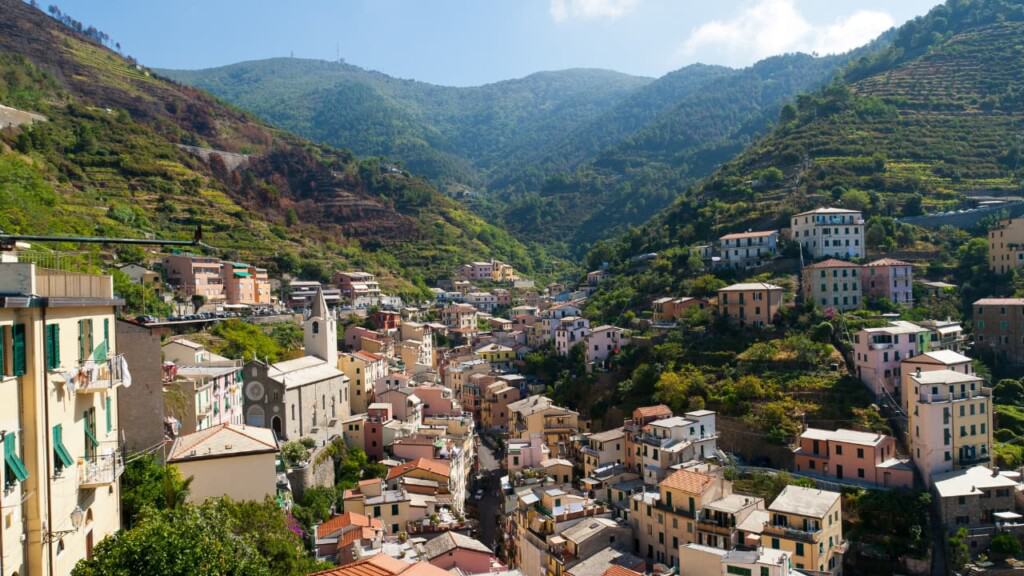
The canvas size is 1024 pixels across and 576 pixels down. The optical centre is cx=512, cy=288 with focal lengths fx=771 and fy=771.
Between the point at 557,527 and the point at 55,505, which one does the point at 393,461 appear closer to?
the point at 557,527

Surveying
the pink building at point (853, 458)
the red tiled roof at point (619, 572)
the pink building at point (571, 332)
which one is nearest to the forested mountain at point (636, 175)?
the pink building at point (571, 332)

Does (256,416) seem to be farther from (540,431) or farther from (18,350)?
(18,350)

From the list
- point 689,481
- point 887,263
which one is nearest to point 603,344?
point 887,263

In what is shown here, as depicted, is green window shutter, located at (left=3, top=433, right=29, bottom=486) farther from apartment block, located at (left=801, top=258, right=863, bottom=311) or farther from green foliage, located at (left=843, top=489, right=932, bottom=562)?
apartment block, located at (left=801, top=258, right=863, bottom=311)

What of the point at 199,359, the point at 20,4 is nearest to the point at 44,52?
the point at 20,4

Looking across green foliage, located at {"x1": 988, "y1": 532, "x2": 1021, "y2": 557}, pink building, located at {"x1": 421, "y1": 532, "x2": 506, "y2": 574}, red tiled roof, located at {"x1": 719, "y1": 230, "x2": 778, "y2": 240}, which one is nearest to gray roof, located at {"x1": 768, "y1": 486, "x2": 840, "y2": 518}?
green foliage, located at {"x1": 988, "y1": 532, "x2": 1021, "y2": 557}

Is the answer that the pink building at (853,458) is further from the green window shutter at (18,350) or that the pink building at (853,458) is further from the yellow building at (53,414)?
the green window shutter at (18,350)

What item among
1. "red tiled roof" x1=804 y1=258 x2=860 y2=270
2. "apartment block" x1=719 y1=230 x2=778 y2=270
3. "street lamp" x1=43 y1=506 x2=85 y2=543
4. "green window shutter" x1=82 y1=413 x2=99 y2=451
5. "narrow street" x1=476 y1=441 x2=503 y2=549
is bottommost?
"narrow street" x1=476 y1=441 x2=503 y2=549
